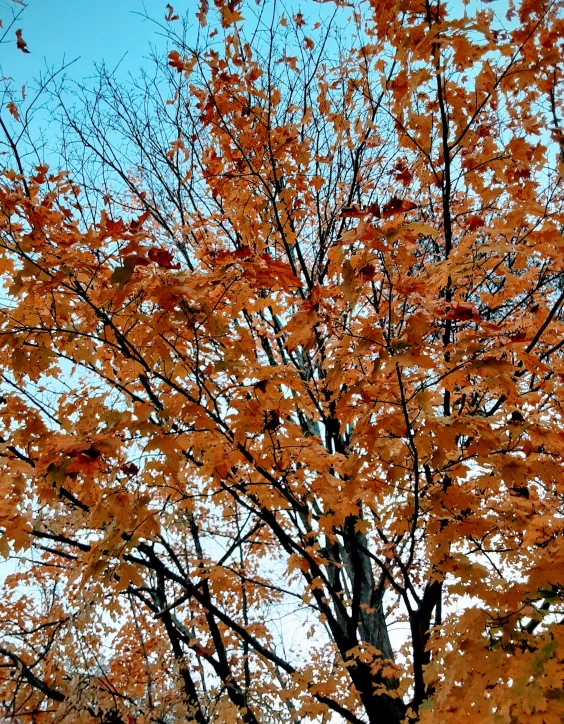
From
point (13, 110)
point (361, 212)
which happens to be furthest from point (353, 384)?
point (13, 110)

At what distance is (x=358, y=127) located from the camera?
4.05m

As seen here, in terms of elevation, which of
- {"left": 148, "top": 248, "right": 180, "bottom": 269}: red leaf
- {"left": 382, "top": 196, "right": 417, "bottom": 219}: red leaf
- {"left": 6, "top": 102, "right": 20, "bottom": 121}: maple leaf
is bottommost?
{"left": 382, "top": 196, "right": 417, "bottom": 219}: red leaf

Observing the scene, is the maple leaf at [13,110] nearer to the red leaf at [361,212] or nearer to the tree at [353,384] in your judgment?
the tree at [353,384]

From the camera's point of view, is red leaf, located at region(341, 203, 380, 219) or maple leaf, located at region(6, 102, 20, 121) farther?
maple leaf, located at region(6, 102, 20, 121)

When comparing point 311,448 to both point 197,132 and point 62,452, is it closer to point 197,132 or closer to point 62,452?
point 62,452

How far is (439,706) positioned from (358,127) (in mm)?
4155

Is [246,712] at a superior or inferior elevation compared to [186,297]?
inferior

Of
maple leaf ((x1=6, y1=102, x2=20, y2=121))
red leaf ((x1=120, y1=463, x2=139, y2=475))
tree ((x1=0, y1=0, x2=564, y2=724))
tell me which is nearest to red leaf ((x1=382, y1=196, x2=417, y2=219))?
tree ((x1=0, y1=0, x2=564, y2=724))

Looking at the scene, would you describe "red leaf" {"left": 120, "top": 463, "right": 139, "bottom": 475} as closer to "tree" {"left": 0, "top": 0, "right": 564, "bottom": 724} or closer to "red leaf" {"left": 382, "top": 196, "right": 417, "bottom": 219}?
"tree" {"left": 0, "top": 0, "right": 564, "bottom": 724}

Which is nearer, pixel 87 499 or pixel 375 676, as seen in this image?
pixel 87 499

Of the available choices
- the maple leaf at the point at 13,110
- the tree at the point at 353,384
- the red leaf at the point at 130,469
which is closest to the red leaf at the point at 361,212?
the tree at the point at 353,384

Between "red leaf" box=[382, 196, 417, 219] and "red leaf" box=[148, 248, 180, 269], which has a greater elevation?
"red leaf" box=[148, 248, 180, 269]

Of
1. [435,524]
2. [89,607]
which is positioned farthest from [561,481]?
[89,607]

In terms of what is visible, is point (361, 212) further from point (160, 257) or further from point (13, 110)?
point (13, 110)
